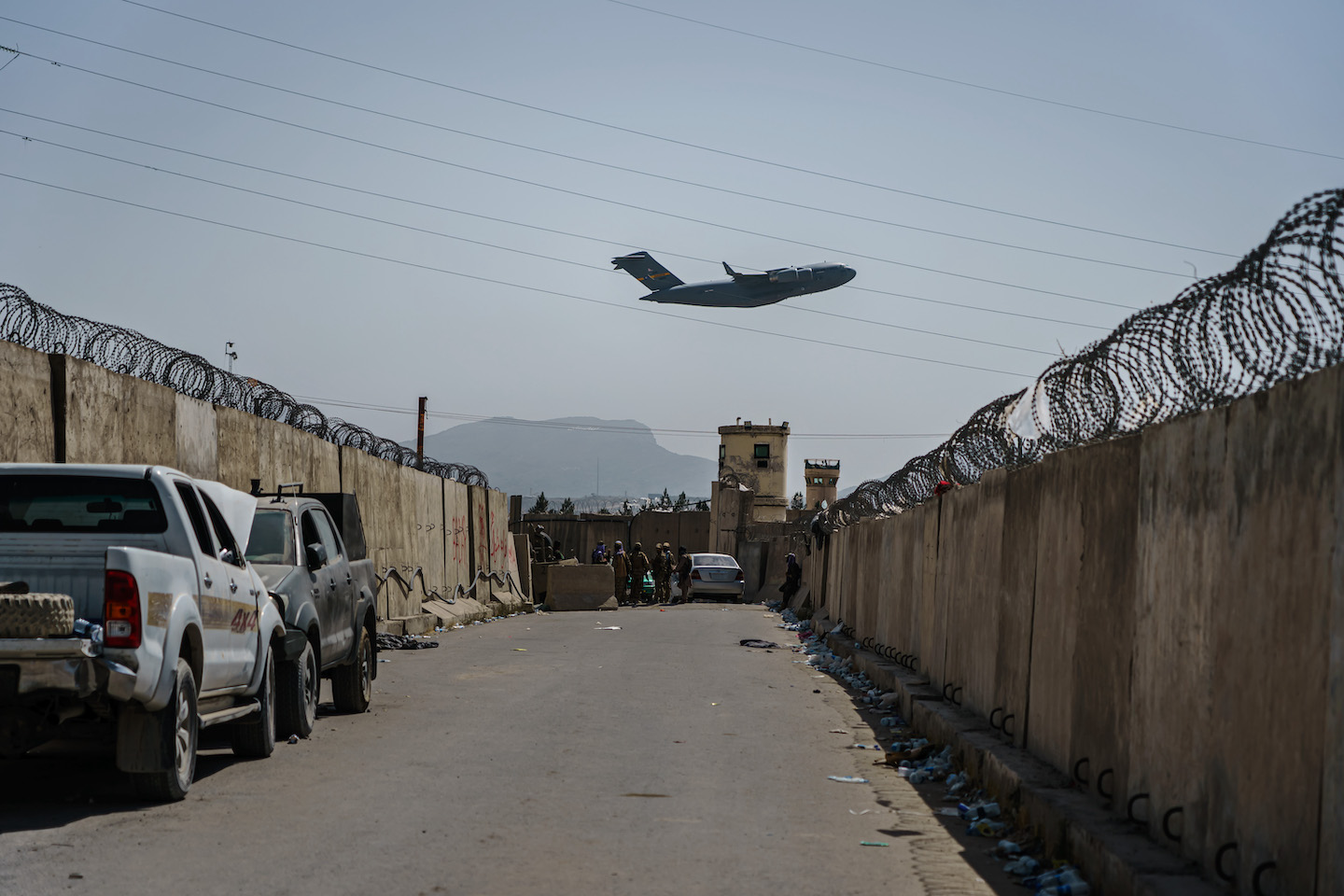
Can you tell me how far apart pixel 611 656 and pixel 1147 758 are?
13310 millimetres

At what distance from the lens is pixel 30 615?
270 inches

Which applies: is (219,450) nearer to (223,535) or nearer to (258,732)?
(223,535)

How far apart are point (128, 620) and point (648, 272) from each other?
76697mm

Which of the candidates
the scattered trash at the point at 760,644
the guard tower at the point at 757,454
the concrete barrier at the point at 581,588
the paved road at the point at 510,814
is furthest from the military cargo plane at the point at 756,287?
the paved road at the point at 510,814

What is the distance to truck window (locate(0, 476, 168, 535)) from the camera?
27.0ft

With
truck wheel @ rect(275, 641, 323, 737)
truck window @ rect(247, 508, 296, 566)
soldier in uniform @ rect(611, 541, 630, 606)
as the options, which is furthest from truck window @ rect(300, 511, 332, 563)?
soldier in uniform @ rect(611, 541, 630, 606)

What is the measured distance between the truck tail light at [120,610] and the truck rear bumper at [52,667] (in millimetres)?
135

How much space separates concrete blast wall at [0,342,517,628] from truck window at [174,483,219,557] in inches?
99.8

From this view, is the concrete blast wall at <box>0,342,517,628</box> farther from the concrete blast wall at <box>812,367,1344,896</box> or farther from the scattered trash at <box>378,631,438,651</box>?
the concrete blast wall at <box>812,367,1344,896</box>

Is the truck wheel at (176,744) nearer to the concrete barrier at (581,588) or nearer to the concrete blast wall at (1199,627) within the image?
the concrete blast wall at (1199,627)

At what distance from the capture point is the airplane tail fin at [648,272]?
3241 inches

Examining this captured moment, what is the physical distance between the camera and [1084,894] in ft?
19.3

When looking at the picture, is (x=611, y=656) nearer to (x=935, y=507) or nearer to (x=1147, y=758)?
(x=935, y=507)

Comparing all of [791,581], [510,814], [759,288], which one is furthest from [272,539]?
[759,288]
